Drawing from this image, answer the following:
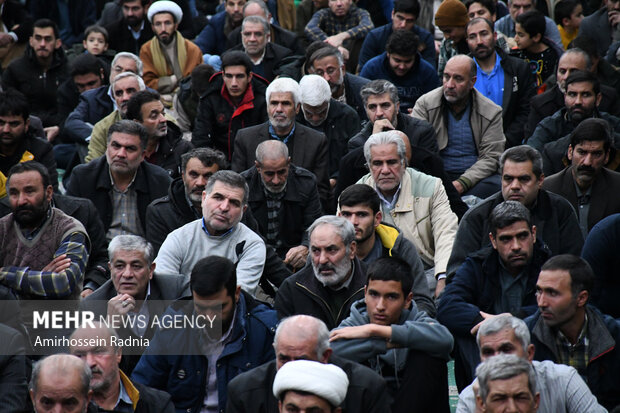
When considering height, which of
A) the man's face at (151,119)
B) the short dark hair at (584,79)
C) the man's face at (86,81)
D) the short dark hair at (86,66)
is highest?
the short dark hair at (86,66)

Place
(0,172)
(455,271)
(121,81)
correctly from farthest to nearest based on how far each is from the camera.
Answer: (121,81) → (0,172) → (455,271)

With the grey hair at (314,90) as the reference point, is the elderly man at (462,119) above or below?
below

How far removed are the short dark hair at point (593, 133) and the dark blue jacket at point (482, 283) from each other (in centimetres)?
140

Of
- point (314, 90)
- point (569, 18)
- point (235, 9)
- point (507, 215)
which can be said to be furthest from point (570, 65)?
point (235, 9)

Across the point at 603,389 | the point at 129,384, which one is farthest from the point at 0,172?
the point at 603,389

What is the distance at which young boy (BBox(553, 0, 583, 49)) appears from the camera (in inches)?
474

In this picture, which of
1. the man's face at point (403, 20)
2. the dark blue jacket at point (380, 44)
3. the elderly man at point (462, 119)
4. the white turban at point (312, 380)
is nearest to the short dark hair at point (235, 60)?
the elderly man at point (462, 119)

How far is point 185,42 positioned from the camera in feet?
37.3

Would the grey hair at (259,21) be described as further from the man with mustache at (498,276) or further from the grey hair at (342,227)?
the man with mustache at (498,276)

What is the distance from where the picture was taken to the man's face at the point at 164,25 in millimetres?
11195

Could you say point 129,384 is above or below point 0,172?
below

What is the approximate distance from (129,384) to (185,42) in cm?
650

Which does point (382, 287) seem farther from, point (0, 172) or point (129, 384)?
point (0, 172)

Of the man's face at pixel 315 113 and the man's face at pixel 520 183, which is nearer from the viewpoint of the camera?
the man's face at pixel 520 183
